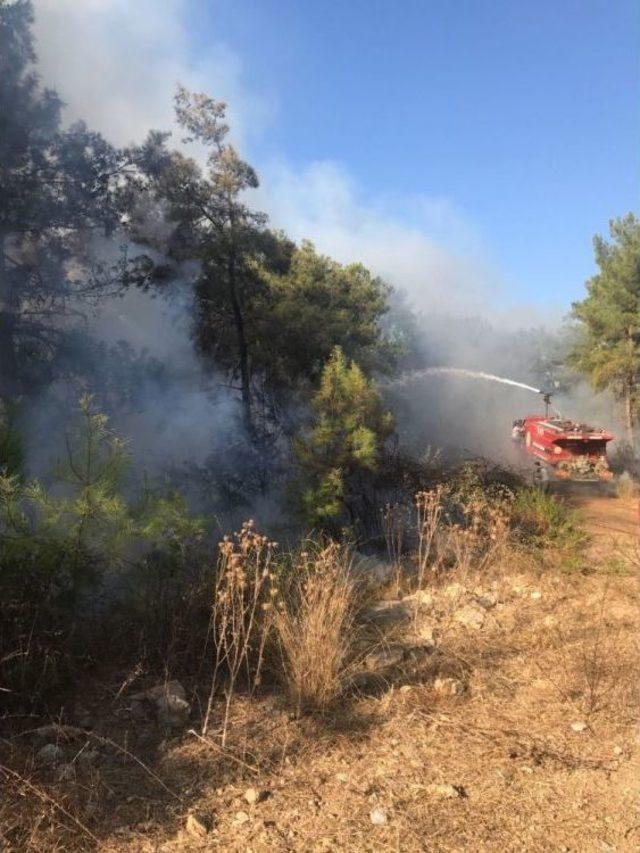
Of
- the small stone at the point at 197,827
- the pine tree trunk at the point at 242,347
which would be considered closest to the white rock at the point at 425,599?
the small stone at the point at 197,827

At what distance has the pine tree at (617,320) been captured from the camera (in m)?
19.8

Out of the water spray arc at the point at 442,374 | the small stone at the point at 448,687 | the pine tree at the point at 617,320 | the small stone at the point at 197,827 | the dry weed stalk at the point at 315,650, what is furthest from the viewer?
the water spray arc at the point at 442,374

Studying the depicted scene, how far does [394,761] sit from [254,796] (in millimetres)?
785

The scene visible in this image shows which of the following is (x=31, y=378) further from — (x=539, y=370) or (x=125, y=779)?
(x=539, y=370)

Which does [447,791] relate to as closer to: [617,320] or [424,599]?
[424,599]

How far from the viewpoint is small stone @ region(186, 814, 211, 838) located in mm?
2988

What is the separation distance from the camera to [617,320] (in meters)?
20.0

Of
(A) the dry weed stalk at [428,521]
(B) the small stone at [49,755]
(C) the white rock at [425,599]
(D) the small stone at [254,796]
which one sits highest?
(A) the dry weed stalk at [428,521]

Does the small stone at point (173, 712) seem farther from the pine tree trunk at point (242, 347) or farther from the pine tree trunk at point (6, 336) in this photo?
the pine tree trunk at point (242, 347)

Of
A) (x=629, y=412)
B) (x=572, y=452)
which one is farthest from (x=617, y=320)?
(x=572, y=452)

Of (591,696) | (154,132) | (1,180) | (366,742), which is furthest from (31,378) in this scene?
(591,696)

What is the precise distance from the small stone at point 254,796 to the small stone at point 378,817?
0.52 meters

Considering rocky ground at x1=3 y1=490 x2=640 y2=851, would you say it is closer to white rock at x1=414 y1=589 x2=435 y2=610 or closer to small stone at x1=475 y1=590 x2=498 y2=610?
white rock at x1=414 y1=589 x2=435 y2=610

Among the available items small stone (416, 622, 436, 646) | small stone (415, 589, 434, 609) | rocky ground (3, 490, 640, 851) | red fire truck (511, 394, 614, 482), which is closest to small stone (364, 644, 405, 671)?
rocky ground (3, 490, 640, 851)
